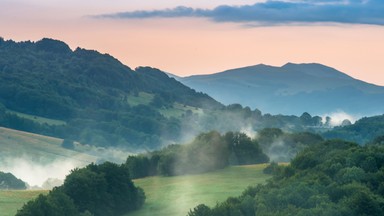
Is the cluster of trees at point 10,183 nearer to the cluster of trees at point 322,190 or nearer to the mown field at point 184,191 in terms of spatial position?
the mown field at point 184,191

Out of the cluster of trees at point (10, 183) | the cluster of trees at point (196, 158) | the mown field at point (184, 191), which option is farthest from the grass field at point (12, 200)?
the cluster of trees at point (10, 183)

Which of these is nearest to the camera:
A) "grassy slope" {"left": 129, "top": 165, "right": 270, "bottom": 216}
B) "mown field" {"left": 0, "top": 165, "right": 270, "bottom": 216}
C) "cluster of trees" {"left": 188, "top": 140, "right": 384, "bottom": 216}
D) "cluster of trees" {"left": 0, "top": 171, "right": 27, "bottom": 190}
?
"cluster of trees" {"left": 188, "top": 140, "right": 384, "bottom": 216}

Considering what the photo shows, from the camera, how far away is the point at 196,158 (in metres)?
122

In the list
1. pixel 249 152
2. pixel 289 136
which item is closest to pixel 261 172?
pixel 249 152

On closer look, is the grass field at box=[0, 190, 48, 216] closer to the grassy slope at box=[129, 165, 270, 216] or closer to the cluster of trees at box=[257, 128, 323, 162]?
the grassy slope at box=[129, 165, 270, 216]

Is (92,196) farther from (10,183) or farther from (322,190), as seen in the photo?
(10,183)

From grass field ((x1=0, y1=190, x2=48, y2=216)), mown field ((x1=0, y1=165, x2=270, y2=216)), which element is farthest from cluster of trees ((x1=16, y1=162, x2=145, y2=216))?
grass field ((x1=0, y1=190, x2=48, y2=216))

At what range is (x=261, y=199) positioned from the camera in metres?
69.1

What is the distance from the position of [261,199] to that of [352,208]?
920cm

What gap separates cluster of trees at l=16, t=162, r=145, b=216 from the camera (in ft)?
240

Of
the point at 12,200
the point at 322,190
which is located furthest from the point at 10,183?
the point at 322,190

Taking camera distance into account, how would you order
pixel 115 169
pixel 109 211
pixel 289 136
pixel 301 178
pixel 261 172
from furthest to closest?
pixel 289 136 → pixel 261 172 → pixel 115 169 → pixel 109 211 → pixel 301 178

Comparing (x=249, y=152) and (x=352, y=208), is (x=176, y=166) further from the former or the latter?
(x=352, y=208)

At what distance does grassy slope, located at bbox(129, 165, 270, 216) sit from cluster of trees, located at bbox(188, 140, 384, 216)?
31.0ft
